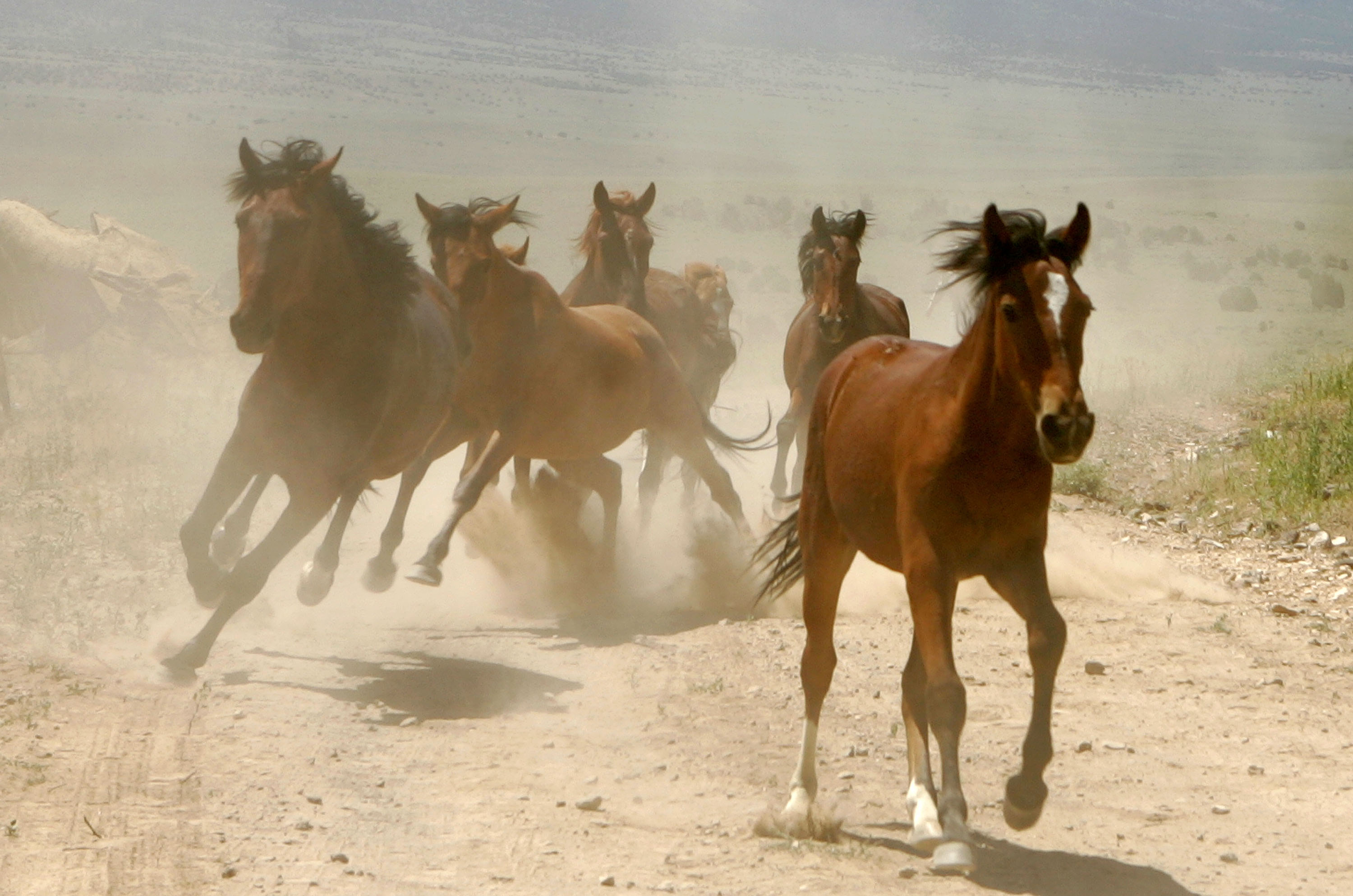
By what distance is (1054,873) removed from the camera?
5.50 metres

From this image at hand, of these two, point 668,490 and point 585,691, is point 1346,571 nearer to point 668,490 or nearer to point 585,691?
point 585,691

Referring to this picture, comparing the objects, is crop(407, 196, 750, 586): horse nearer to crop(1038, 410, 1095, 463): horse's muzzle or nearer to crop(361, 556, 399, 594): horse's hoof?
crop(361, 556, 399, 594): horse's hoof

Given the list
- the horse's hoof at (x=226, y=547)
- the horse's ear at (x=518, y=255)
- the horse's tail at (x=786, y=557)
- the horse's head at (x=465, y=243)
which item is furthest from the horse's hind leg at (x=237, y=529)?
the horse's tail at (x=786, y=557)

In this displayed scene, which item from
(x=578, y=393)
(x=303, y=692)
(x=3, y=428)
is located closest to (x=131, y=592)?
(x=303, y=692)

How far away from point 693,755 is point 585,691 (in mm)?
1348

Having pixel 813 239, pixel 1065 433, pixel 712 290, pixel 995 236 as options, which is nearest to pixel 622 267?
pixel 813 239

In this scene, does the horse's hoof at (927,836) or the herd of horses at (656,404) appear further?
the herd of horses at (656,404)

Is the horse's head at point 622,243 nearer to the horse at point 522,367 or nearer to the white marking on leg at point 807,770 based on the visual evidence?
the horse at point 522,367

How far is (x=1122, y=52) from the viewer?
173m

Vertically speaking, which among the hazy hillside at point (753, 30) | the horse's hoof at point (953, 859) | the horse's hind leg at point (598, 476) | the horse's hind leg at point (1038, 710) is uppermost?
the hazy hillside at point (753, 30)

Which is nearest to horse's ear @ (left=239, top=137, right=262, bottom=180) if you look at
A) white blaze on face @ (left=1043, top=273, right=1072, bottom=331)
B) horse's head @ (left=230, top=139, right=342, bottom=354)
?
horse's head @ (left=230, top=139, right=342, bottom=354)

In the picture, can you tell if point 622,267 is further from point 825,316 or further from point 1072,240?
point 1072,240

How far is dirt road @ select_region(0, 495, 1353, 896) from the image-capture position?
5.46 meters

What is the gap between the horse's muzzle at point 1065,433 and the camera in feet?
16.0
